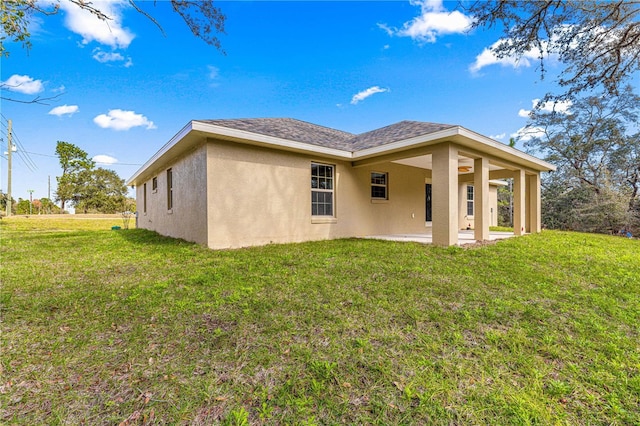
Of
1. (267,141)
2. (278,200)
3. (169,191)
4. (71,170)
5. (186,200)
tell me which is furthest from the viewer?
(71,170)

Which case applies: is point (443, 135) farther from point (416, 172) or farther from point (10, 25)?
point (10, 25)

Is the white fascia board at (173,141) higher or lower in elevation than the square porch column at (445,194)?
higher

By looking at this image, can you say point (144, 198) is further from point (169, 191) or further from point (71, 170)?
point (71, 170)

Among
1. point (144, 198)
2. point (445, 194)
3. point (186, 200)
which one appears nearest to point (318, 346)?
point (445, 194)

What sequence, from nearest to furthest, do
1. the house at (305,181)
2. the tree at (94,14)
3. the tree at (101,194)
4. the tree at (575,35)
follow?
the tree at (94,14), the tree at (575,35), the house at (305,181), the tree at (101,194)

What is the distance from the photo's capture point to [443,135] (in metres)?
7.33

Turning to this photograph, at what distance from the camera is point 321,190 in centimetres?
956

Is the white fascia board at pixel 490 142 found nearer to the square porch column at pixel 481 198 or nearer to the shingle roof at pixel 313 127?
the shingle roof at pixel 313 127

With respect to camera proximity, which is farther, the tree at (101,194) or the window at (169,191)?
the tree at (101,194)

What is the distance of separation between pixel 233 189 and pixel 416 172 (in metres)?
8.05

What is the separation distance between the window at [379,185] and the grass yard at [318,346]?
19.6 feet

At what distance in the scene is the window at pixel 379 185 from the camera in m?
11.0

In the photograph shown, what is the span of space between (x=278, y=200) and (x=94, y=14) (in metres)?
5.54

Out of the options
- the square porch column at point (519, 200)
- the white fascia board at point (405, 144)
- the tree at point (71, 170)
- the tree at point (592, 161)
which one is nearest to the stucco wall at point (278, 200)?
the white fascia board at point (405, 144)
